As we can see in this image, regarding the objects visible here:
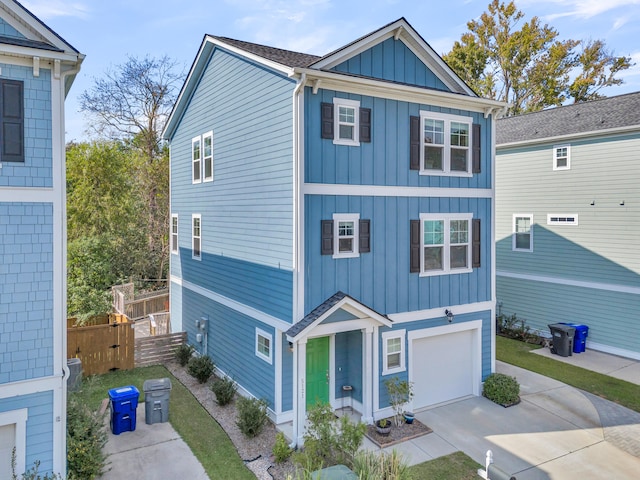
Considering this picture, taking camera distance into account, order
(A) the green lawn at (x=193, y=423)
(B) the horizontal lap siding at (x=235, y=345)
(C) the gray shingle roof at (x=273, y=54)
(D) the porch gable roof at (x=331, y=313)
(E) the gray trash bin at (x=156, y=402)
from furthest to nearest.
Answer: (B) the horizontal lap siding at (x=235, y=345) → (C) the gray shingle roof at (x=273, y=54) → (E) the gray trash bin at (x=156, y=402) → (D) the porch gable roof at (x=331, y=313) → (A) the green lawn at (x=193, y=423)

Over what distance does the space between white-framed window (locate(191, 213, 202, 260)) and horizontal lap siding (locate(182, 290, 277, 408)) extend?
139 centimetres

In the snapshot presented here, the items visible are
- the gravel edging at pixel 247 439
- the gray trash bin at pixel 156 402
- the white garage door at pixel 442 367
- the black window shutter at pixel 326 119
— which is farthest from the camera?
the white garage door at pixel 442 367

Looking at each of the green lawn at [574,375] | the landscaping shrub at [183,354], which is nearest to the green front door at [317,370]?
the landscaping shrub at [183,354]

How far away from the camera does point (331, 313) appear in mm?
8977

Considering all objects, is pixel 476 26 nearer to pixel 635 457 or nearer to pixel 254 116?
pixel 254 116

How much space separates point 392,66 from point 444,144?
7.58 ft

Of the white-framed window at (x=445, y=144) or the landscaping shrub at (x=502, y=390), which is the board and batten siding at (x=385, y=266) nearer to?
the white-framed window at (x=445, y=144)

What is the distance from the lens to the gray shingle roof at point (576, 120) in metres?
14.8

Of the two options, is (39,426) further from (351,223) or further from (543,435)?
(543,435)

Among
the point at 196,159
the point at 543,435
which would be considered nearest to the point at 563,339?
the point at 543,435

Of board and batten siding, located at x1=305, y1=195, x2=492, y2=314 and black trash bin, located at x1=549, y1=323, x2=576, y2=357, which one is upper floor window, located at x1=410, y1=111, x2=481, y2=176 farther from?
black trash bin, located at x1=549, y1=323, x2=576, y2=357

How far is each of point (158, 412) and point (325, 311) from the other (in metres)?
4.56

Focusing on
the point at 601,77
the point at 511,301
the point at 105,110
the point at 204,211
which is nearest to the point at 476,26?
the point at 601,77

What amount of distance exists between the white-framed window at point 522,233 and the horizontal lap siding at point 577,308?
4.49 feet
